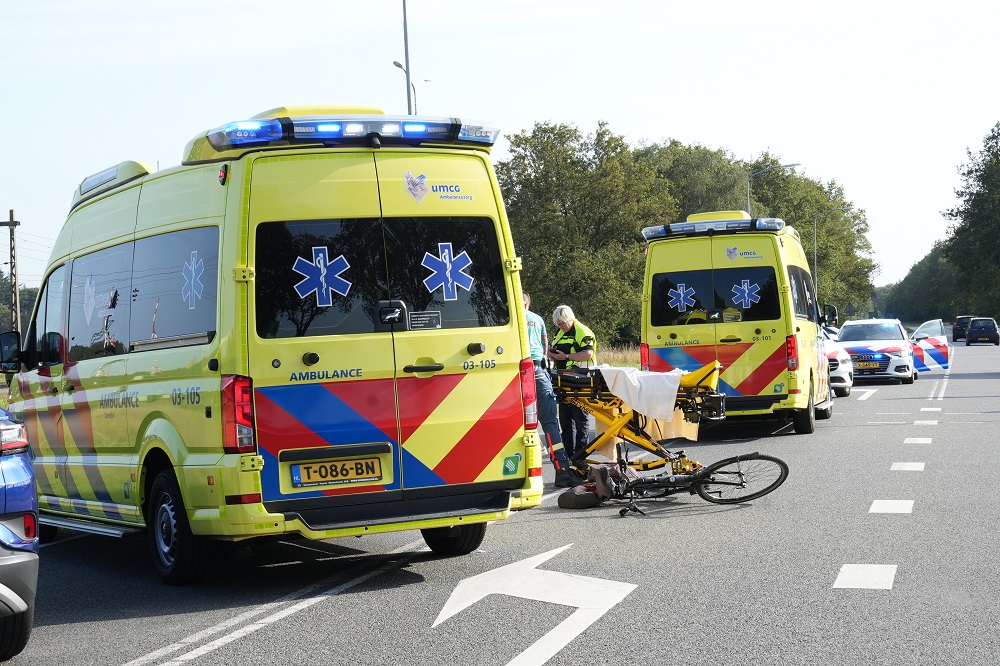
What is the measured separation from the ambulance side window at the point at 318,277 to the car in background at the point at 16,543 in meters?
1.70

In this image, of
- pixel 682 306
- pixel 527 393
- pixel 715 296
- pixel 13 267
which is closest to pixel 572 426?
pixel 682 306

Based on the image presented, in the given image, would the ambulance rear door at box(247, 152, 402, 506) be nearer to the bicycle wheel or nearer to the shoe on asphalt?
the bicycle wheel

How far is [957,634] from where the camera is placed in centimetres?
582

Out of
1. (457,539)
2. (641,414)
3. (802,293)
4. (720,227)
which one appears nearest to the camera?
(457,539)

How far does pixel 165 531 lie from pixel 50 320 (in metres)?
2.54

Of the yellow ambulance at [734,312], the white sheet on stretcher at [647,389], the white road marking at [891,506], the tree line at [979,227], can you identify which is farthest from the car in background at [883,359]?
the tree line at [979,227]

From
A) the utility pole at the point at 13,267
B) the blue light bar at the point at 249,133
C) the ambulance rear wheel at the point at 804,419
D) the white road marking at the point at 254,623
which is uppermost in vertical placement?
the utility pole at the point at 13,267

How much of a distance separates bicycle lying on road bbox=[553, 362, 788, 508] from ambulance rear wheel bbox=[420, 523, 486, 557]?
76.1 inches

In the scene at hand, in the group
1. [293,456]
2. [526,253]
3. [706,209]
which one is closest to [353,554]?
[293,456]

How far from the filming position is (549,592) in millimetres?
7078

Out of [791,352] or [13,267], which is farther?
[13,267]

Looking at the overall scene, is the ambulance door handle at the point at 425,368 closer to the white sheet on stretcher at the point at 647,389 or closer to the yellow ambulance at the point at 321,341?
the yellow ambulance at the point at 321,341

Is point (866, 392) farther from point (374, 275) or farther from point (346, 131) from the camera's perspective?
point (346, 131)

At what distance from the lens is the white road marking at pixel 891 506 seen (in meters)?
9.70
